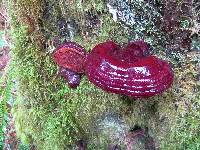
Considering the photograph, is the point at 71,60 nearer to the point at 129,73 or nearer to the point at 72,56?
the point at 72,56

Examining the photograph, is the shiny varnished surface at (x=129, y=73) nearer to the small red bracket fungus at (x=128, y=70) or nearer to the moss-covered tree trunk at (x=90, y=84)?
the small red bracket fungus at (x=128, y=70)

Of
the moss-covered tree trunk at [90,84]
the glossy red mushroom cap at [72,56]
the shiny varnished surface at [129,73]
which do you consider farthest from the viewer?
the glossy red mushroom cap at [72,56]

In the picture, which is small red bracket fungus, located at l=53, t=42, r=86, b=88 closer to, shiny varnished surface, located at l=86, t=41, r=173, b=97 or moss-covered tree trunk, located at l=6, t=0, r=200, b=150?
moss-covered tree trunk, located at l=6, t=0, r=200, b=150

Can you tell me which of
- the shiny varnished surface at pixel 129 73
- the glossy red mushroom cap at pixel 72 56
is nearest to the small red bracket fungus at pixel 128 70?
the shiny varnished surface at pixel 129 73

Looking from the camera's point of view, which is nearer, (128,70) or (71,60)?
(128,70)

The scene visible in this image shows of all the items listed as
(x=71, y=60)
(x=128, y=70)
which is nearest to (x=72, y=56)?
(x=71, y=60)

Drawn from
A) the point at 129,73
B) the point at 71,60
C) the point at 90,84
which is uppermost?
the point at 129,73

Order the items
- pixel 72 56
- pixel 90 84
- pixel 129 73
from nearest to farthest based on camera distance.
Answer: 1. pixel 129 73
2. pixel 72 56
3. pixel 90 84
